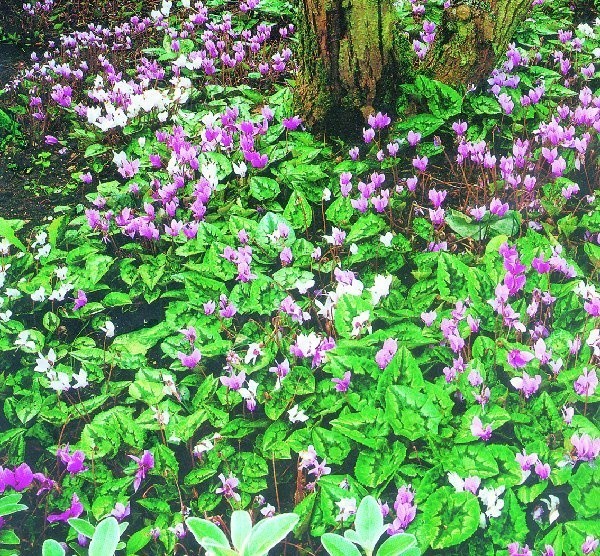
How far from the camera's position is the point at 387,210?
3311mm

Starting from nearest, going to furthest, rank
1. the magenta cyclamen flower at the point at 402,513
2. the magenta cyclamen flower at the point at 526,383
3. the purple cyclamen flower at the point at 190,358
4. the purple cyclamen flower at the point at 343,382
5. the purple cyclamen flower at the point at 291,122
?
the magenta cyclamen flower at the point at 402,513, the magenta cyclamen flower at the point at 526,383, the purple cyclamen flower at the point at 343,382, the purple cyclamen flower at the point at 190,358, the purple cyclamen flower at the point at 291,122

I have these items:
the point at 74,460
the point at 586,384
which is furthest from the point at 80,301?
the point at 586,384

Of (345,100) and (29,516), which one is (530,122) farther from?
(29,516)

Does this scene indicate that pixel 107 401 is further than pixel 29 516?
Yes

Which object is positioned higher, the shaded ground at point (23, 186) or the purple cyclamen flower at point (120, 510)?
the shaded ground at point (23, 186)

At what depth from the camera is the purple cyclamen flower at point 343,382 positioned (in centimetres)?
238

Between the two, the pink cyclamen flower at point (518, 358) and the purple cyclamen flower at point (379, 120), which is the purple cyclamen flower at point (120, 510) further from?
the purple cyclamen flower at point (379, 120)

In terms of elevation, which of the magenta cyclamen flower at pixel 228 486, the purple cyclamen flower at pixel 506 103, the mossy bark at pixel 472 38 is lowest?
the magenta cyclamen flower at pixel 228 486

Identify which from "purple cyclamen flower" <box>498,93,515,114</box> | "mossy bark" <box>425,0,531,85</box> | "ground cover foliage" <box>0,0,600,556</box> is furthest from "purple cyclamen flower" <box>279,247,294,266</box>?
"mossy bark" <box>425,0,531,85</box>

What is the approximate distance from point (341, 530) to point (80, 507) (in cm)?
86

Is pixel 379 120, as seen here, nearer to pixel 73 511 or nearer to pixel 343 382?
pixel 343 382

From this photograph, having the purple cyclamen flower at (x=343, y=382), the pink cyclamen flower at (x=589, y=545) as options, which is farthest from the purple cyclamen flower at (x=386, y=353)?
the pink cyclamen flower at (x=589, y=545)

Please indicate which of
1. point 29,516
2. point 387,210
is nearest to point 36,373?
point 29,516

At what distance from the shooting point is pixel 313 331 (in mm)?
2734
